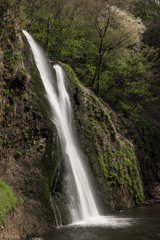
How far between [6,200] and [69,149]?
409 centimetres

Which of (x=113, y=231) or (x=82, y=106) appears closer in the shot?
(x=113, y=231)

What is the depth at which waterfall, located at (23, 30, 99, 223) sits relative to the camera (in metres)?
8.05

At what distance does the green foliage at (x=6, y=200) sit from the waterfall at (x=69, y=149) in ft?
7.62

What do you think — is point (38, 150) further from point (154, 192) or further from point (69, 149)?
point (154, 192)

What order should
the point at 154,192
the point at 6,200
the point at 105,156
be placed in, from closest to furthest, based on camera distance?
the point at 6,200 < the point at 105,156 < the point at 154,192

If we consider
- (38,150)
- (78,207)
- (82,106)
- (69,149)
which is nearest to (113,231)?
(78,207)

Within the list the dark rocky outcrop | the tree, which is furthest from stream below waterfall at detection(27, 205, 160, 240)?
the tree

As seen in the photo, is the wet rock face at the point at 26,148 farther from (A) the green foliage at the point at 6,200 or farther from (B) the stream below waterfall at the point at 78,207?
(B) the stream below waterfall at the point at 78,207

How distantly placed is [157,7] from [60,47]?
2650 cm

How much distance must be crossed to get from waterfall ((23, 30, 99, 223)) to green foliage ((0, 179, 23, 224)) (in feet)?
7.62

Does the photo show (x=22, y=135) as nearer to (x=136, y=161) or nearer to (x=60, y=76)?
(x=60, y=76)

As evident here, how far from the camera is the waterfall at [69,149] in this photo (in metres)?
8.05

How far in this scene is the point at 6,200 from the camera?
5598 millimetres

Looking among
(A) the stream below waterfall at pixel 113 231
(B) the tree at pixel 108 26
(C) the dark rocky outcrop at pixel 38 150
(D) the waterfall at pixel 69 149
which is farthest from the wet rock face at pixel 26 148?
(B) the tree at pixel 108 26
